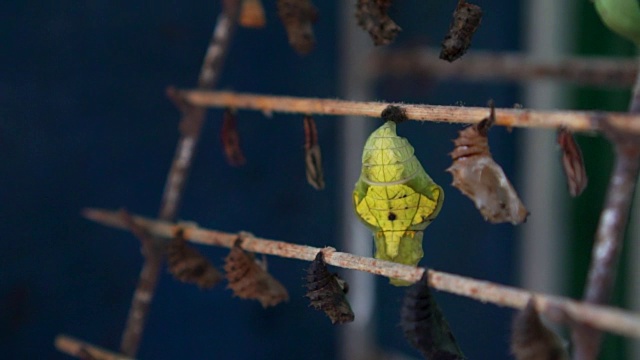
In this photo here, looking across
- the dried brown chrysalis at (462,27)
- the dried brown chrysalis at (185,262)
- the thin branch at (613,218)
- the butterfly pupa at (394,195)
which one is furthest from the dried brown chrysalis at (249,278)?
the thin branch at (613,218)

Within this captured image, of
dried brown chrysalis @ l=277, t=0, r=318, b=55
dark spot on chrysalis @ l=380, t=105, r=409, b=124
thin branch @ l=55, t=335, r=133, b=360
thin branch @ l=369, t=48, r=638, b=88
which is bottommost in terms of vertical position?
thin branch @ l=55, t=335, r=133, b=360

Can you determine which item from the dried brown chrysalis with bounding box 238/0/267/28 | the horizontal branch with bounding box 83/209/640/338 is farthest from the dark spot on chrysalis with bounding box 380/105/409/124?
the dried brown chrysalis with bounding box 238/0/267/28

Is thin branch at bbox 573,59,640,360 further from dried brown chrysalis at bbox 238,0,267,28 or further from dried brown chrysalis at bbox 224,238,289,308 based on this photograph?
dried brown chrysalis at bbox 238,0,267,28

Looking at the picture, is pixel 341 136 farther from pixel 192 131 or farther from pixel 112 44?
pixel 192 131

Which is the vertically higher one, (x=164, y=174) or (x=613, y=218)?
(x=164, y=174)

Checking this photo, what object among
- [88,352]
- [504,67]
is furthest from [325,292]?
[504,67]

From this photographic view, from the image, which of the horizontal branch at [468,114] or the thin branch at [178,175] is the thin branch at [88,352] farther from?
the horizontal branch at [468,114]

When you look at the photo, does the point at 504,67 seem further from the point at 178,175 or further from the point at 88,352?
the point at 88,352
